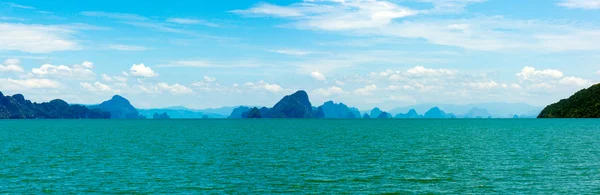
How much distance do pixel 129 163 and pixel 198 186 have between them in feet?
98.3

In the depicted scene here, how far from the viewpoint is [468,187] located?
61781mm

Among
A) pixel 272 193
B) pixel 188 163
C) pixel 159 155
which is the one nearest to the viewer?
pixel 272 193

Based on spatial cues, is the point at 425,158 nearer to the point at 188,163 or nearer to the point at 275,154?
the point at 275,154

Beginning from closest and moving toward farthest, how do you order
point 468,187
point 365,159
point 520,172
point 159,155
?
point 468,187 → point 520,172 → point 365,159 → point 159,155

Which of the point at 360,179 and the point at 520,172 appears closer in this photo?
the point at 360,179

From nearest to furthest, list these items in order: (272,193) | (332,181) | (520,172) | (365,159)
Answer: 1. (272,193)
2. (332,181)
3. (520,172)
4. (365,159)

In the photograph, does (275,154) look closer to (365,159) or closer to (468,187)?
(365,159)

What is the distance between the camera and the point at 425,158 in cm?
9606

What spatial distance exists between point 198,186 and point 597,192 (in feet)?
155

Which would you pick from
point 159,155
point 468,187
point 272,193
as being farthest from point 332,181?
point 159,155

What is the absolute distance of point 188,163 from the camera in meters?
86.6

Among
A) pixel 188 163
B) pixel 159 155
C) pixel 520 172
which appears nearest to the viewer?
pixel 520 172

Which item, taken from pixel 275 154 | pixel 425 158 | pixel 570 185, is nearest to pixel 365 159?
pixel 425 158

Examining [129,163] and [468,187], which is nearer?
[468,187]
